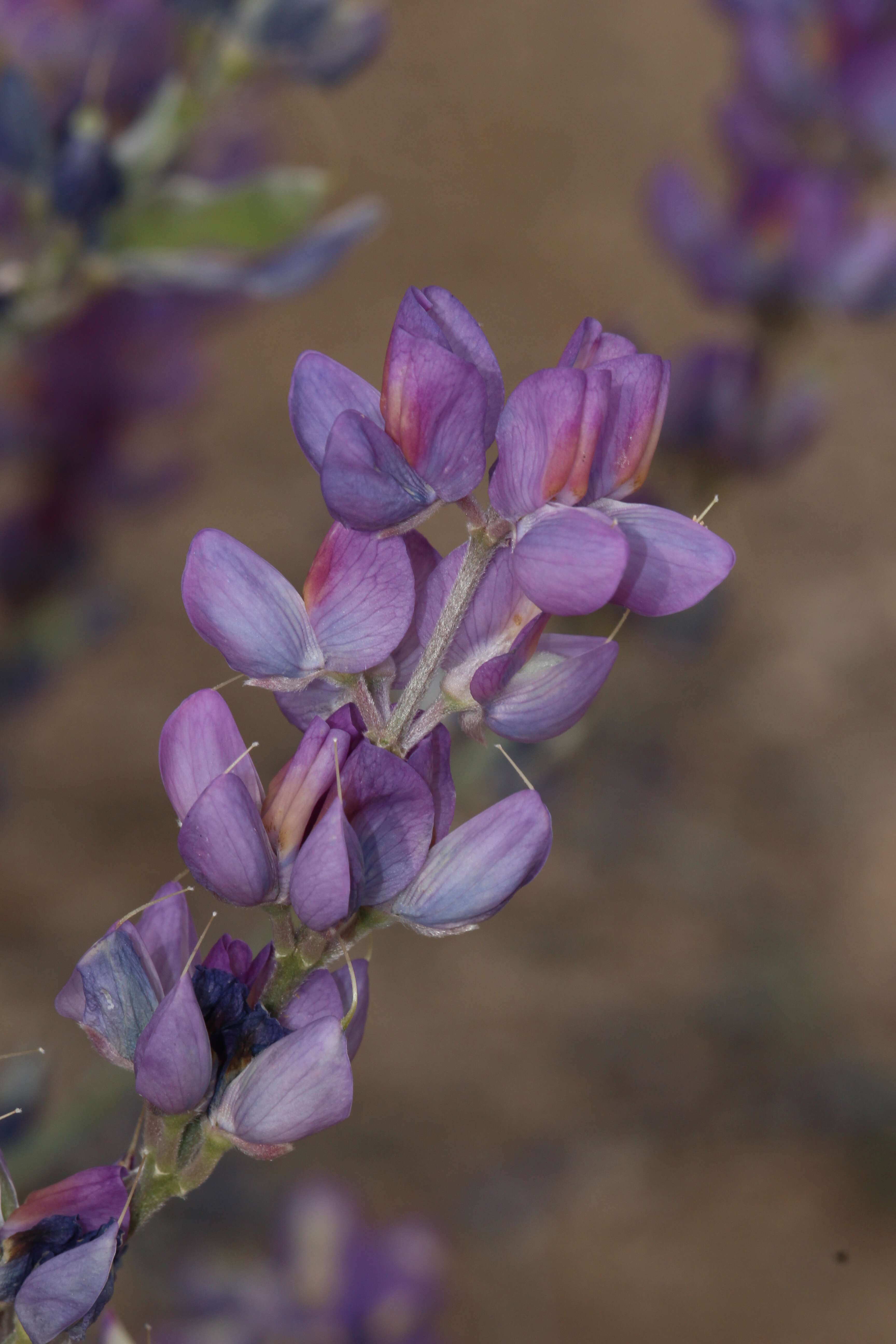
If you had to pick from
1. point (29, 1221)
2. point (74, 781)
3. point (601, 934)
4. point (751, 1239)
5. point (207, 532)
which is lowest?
point (751, 1239)

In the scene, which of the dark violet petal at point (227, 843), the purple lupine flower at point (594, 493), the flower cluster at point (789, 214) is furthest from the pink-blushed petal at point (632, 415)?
the flower cluster at point (789, 214)

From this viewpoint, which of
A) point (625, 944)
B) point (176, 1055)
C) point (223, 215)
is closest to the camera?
point (176, 1055)

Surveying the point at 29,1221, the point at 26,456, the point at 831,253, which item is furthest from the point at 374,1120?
the point at 29,1221

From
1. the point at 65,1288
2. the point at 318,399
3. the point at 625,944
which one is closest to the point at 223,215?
the point at 318,399

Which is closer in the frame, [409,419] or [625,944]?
[409,419]

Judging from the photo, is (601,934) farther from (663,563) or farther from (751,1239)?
(663,563)

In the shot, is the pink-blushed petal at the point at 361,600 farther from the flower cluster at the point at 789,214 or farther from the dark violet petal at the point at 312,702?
the flower cluster at the point at 789,214

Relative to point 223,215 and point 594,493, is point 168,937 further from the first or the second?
point 223,215
